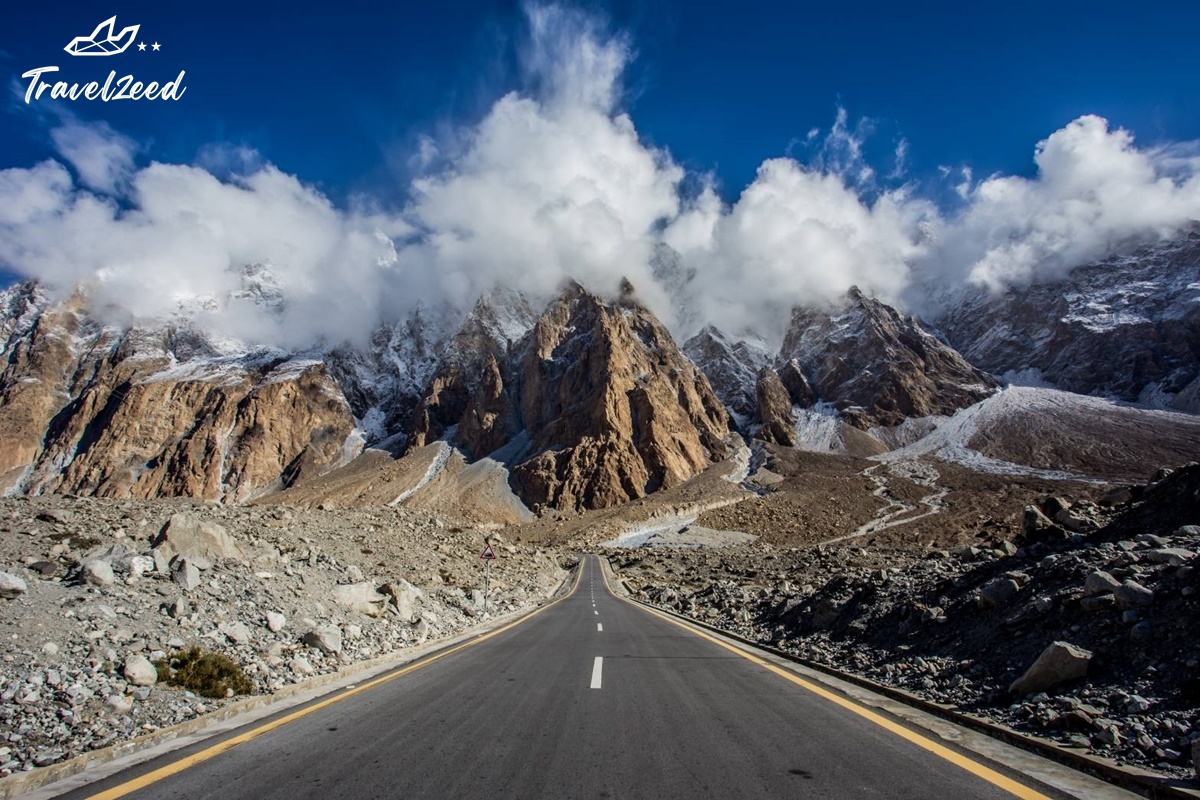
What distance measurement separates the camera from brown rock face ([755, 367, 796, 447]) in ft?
587

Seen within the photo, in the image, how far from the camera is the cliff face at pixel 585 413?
460 feet


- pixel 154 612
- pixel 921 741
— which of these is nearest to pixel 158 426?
pixel 154 612

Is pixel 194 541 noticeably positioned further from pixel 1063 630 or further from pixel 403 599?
pixel 1063 630

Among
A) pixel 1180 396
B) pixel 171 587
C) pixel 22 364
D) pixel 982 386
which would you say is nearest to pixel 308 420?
pixel 22 364

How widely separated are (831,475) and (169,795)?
145 m

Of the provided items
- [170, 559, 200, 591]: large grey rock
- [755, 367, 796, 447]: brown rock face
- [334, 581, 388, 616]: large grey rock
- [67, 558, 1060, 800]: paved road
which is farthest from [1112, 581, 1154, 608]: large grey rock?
[755, 367, 796, 447]: brown rock face

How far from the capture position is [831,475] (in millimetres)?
137750

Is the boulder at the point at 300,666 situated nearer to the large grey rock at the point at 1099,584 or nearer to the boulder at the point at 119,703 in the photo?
the boulder at the point at 119,703

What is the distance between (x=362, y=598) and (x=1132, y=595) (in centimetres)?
1478

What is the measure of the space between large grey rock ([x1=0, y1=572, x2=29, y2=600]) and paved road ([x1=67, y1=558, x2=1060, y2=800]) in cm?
454

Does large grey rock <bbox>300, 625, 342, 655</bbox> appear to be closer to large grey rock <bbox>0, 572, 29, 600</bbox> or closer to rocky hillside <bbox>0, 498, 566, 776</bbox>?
rocky hillside <bbox>0, 498, 566, 776</bbox>

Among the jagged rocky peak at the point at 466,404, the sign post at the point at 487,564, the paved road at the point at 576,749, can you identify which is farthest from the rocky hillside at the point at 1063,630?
the jagged rocky peak at the point at 466,404

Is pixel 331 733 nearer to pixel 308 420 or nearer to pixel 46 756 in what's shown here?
pixel 46 756

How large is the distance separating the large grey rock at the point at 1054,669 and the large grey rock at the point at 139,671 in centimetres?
1057
